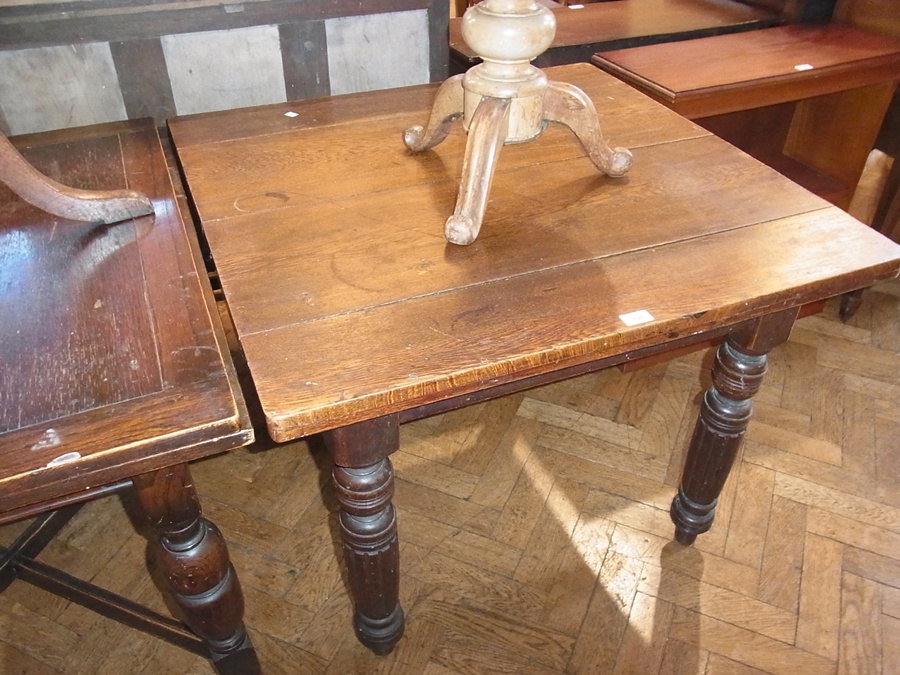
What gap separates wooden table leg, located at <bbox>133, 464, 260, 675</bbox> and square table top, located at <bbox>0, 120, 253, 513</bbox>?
8 cm

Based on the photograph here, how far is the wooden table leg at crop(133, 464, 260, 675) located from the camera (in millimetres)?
665

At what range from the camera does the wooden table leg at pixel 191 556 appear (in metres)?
0.66

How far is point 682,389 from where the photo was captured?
1.61 meters

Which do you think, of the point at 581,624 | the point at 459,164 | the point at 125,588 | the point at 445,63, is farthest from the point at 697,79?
the point at 125,588

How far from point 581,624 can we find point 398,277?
0.70m

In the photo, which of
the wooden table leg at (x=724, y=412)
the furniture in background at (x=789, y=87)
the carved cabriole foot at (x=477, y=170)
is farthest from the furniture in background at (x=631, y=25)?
the wooden table leg at (x=724, y=412)

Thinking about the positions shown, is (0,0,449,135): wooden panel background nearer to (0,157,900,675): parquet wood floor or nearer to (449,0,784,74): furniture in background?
(449,0,784,74): furniture in background

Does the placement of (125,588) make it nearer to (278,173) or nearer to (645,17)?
(278,173)

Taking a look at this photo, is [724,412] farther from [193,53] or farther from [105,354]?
[193,53]

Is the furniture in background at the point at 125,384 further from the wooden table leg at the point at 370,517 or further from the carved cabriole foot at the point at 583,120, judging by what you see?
the carved cabriole foot at the point at 583,120

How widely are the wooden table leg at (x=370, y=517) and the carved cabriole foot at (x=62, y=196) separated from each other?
38 cm

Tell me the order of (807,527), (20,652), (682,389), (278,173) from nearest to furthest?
(278,173)
(20,652)
(807,527)
(682,389)

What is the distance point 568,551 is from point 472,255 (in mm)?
679

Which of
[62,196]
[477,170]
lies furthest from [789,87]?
[62,196]
